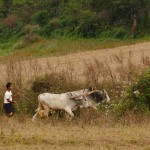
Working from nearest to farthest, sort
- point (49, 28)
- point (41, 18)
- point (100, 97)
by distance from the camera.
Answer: point (100, 97) < point (49, 28) < point (41, 18)

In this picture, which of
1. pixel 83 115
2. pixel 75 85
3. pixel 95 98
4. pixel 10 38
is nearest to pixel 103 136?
pixel 83 115

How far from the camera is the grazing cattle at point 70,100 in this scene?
13234mm

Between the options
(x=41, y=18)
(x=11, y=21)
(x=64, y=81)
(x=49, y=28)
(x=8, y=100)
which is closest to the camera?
(x=8, y=100)

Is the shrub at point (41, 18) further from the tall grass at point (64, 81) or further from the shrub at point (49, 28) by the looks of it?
the tall grass at point (64, 81)

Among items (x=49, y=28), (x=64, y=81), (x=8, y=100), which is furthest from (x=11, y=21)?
(x=8, y=100)

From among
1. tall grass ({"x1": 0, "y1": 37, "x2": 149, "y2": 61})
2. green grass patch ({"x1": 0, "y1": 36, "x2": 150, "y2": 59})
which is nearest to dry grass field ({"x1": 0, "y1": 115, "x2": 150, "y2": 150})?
tall grass ({"x1": 0, "y1": 37, "x2": 149, "y2": 61})

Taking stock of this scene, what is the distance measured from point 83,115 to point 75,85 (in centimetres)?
242

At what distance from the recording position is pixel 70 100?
1326cm

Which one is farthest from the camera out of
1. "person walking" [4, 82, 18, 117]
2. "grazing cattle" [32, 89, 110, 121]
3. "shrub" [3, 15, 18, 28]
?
"shrub" [3, 15, 18, 28]

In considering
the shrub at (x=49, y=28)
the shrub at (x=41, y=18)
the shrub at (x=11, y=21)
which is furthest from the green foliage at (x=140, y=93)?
the shrub at (x=11, y=21)

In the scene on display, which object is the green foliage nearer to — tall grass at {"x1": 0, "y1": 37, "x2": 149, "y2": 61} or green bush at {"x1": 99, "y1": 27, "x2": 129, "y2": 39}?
tall grass at {"x1": 0, "y1": 37, "x2": 149, "y2": 61}

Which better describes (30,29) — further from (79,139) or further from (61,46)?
(79,139)

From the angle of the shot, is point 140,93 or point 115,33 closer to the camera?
point 140,93

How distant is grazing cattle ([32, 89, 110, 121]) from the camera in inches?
521
